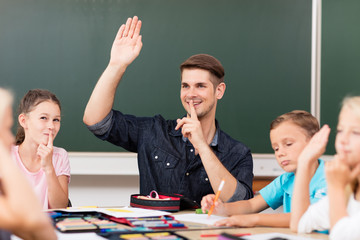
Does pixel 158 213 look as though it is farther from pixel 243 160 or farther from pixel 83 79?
pixel 83 79

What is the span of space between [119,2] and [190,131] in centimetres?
165

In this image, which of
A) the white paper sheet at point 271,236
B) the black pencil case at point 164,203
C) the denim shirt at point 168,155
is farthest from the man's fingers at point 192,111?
the white paper sheet at point 271,236

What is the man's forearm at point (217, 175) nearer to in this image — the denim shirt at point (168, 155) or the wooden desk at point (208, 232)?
the denim shirt at point (168, 155)

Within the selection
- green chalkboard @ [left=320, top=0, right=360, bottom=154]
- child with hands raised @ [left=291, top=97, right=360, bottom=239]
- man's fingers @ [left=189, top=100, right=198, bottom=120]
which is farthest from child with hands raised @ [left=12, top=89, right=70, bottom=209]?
green chalkboard @ [left=320, top=0, right=360, bottom=154]

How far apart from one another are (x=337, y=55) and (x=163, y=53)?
139 cm

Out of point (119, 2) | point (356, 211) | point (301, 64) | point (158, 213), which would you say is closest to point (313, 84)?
point (301, 64)

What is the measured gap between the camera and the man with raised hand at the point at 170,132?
8.30ft

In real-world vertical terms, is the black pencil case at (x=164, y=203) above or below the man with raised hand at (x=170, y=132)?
below

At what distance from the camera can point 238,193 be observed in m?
2.36

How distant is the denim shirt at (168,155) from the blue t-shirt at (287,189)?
38cm

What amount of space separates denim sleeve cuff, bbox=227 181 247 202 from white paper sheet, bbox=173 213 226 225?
38 cm

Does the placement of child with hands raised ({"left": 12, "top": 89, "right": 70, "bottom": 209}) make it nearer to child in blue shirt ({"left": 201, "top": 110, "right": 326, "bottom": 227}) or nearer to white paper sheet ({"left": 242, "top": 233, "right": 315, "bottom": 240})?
child in blue shirt ({"left": 201, "top": 110, "right": 326, "bottom": 227})

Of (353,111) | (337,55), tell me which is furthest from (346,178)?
(337,55)

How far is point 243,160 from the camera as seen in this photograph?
2652mm
